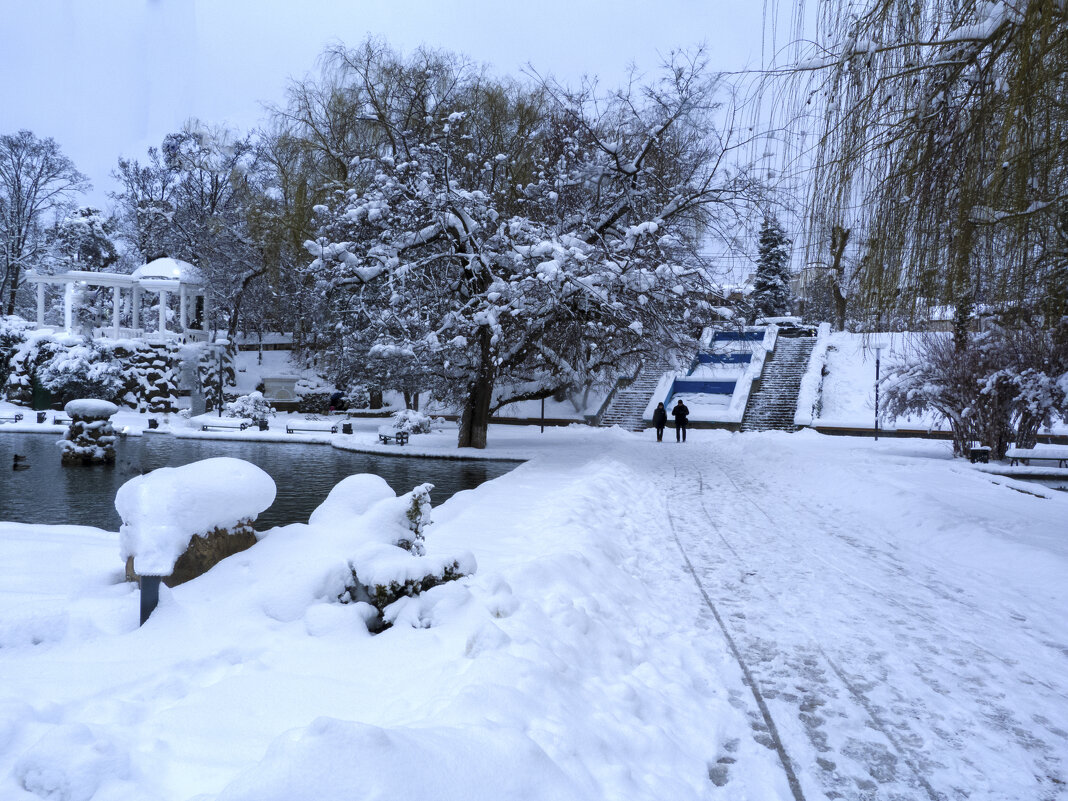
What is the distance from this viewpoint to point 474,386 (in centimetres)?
1909

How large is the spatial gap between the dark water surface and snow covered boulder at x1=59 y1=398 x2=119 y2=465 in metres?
0.39

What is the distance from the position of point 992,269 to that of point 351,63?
21.6m

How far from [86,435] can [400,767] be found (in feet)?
52.4

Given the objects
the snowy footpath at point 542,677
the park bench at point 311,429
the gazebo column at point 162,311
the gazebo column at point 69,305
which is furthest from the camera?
the gazebo column at point 69,305

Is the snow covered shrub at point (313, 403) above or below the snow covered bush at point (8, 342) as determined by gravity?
below

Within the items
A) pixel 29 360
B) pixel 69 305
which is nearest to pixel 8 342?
pixel 29 360

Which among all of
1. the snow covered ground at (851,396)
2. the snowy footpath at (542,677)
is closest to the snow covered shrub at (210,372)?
the snow covered ground at (851,396)

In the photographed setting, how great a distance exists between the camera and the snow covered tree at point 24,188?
4041 cm

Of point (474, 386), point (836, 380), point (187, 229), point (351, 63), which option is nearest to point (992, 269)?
point (474, 386)

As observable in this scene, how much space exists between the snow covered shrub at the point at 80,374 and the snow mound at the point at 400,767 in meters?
30.7

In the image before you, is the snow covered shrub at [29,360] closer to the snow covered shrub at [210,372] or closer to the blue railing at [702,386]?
the snow covered shrub at [210,372]

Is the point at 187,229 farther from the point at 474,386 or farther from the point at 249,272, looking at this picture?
the point at 474,386

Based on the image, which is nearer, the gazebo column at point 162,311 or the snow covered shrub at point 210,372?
the snow covered shrub at point 210,372

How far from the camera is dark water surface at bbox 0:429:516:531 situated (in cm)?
1003
